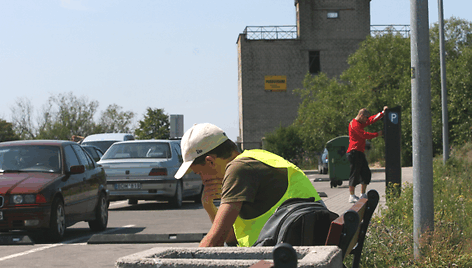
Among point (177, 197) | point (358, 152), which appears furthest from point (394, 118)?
point (177, 197)

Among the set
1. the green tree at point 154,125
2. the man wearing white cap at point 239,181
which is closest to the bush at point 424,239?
the man wearing white cap at point 239,181

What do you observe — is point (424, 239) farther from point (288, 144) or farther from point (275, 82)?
point (275, 82)

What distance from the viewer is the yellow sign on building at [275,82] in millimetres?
57719

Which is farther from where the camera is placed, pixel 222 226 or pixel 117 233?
pixel 117 233

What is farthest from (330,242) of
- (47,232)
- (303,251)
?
(47,232)

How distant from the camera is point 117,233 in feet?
34.8

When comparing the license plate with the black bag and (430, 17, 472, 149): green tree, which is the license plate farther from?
(430, 17, 472, 149): green tree

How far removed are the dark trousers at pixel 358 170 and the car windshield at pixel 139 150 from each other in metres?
5.03

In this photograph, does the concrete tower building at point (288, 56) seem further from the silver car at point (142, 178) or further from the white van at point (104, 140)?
the silver car at point (142, 178)

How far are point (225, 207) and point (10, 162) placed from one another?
8037 mm

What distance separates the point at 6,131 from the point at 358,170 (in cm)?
7814

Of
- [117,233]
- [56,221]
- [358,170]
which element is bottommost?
[117,233]

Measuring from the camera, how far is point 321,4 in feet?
190

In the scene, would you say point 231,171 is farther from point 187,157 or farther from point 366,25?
point 366,25
